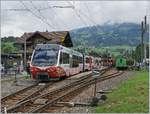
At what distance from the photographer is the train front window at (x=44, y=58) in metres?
31.4

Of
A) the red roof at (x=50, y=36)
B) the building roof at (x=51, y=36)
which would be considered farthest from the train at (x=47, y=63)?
the red roof at (x=50, y=36)

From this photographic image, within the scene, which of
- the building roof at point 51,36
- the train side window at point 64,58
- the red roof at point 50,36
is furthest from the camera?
the red roof at point 50,36

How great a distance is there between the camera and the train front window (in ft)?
103

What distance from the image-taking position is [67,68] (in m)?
34.9

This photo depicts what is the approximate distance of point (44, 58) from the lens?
31.4 meters

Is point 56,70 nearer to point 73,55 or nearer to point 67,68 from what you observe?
point 67,68

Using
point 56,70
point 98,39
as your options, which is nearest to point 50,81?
point 56,70

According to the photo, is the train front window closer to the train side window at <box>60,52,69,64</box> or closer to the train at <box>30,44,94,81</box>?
the train at <box>30,44,94,81</box>

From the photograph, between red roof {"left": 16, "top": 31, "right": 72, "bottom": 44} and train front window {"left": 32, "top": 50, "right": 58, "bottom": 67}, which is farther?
red roof {"left": 16, "top": 31, "right": 72, "bottom": 44}

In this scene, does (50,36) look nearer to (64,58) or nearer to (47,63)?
(64,58)

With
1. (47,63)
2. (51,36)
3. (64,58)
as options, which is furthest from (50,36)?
(47,63)

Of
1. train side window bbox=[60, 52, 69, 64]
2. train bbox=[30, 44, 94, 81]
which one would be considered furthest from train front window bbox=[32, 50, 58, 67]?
train side window bbox=[60, 52, 69, 64]

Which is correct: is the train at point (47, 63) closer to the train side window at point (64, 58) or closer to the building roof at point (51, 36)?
the train side window at point (64, 58)

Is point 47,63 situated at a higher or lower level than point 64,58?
lower
